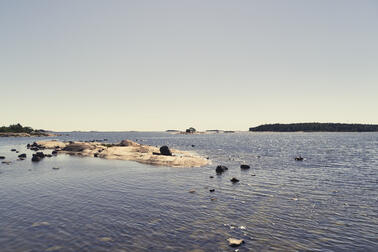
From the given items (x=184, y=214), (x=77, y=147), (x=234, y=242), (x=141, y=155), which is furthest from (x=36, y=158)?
(x=234, y=242)

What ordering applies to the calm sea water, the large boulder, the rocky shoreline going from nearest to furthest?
1. the calm sea water
2. the rocky shoreline
3. the large boulder

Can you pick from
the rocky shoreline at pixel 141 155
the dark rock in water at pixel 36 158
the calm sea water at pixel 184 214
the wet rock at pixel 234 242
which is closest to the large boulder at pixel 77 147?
the rocky shoreline at pixel 141 155

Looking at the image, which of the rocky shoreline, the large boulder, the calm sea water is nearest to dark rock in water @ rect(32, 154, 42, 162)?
the rocky shoreline

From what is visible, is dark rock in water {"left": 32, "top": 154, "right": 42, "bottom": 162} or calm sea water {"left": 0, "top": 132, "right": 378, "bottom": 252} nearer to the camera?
calm sea water {"left": 0, "top": 132, "right": 378, "bottom": 252}

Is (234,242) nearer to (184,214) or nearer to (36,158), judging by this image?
(184,214)

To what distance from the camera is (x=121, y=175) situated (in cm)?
3853

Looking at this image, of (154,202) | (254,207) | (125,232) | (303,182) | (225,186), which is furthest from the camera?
(303,182)

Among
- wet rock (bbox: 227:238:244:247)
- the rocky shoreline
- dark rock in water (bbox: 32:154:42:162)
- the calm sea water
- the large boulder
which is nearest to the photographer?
wet rock (bbox: 227:238:244:247)

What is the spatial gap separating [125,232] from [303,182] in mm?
27128

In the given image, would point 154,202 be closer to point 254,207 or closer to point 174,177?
point 254,207

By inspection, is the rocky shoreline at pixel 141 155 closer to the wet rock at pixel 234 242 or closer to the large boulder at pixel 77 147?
the large boulder at pixel 77 147

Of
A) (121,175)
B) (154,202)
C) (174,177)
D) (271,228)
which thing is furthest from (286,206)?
(121,175)

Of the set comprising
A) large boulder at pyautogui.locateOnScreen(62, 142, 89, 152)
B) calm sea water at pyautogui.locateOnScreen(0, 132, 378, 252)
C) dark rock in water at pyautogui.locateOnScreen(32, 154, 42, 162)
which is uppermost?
large boulder at pyautogui.locateOnScreen(62, 142, 89, 152)

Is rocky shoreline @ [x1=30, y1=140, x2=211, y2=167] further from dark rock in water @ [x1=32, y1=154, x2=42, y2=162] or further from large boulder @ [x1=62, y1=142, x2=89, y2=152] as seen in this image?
dark rock in water @ [x1=32, y1=154, x2=42, y2=162]
